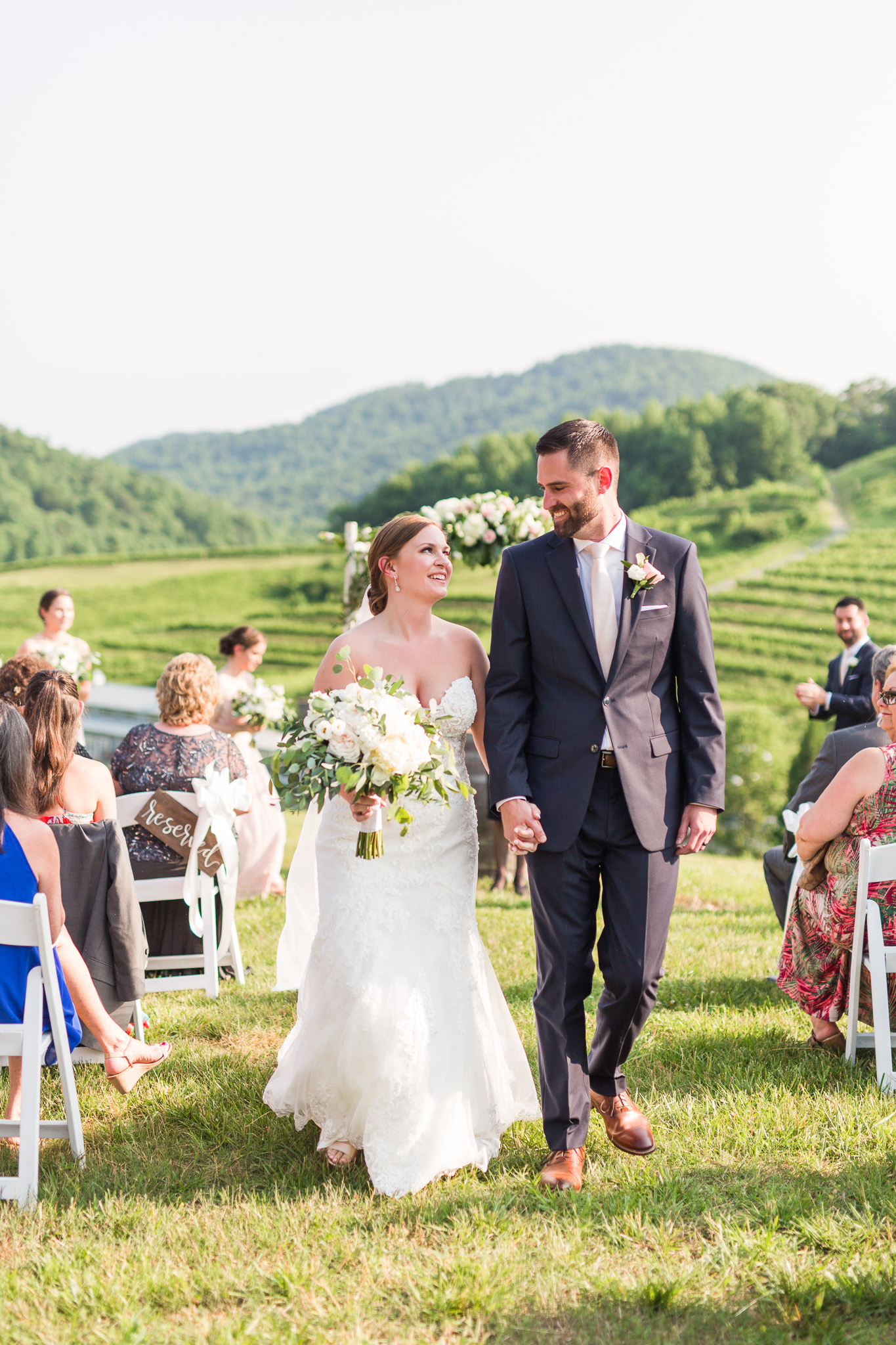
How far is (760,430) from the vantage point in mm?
34500

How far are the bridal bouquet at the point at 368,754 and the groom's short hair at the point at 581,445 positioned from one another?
870 mm

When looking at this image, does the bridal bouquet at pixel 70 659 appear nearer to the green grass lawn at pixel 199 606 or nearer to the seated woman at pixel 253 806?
the seated woman at pixel 253 806

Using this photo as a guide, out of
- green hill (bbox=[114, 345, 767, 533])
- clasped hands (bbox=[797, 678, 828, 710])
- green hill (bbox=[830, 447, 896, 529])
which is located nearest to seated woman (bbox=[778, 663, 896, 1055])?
clasped hands (bbox=[797, 678, 828, 710])

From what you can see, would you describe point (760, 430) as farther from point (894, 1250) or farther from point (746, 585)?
point (894, 1250)

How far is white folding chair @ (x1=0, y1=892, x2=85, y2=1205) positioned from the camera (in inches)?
127

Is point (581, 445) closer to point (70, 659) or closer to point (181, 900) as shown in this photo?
point (181, 900)

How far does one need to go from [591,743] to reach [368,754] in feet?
2.26

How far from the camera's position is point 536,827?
3232 millimetres

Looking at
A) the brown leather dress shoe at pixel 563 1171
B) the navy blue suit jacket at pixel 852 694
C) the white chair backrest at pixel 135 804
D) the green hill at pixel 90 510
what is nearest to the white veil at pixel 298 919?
the white chair backrest at pixel 135 804

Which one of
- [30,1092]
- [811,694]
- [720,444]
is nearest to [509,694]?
[30,1092]

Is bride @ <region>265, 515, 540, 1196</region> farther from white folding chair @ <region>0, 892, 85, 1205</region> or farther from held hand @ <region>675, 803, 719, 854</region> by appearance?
white folding chair @ <region>0, 892, 85, 1205</region>

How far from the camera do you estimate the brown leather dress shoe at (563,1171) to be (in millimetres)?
3238

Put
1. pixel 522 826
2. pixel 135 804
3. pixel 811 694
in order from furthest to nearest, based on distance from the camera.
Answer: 1. pixel 811 694
2. pixel 135 804
3. pixel 522 826

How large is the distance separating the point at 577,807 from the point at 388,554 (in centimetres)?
123
